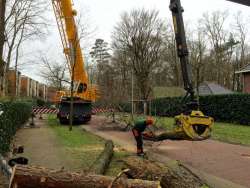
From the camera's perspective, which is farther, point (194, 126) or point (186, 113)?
point (186, 113)

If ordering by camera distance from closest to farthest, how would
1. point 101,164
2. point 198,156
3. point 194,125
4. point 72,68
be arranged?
point 101,164 → point 194,125 → point 198,156 → point 72,68

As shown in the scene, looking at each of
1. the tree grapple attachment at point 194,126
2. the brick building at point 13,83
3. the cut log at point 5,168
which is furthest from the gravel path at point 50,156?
the brick building at point 13,83

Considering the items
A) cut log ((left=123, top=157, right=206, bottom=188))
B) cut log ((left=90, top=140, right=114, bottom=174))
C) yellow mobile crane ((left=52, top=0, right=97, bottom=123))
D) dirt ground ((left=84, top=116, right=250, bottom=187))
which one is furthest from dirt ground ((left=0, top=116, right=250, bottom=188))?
yellow mobile crane ((left=52, top=0, right=97, bottom=123))

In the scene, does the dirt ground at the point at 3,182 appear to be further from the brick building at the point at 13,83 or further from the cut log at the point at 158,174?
the brick building at the point at 13,83

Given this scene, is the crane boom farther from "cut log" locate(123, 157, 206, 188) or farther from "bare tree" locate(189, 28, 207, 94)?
"bare tree" locate(189, 28, 207, 94)

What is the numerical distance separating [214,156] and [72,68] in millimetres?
15616

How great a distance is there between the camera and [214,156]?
13656 mm

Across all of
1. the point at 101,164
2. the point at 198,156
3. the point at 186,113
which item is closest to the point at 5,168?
the point at 101,164

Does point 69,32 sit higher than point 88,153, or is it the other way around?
point 69,32

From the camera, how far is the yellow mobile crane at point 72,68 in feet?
92.6

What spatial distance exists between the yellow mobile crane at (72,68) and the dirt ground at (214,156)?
1254 centimetres

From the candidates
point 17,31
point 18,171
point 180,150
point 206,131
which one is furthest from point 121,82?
point 18,171

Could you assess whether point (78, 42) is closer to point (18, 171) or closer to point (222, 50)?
point (18, 171)

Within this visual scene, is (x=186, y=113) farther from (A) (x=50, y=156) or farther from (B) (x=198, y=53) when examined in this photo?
(B) (x=198, y=53)
